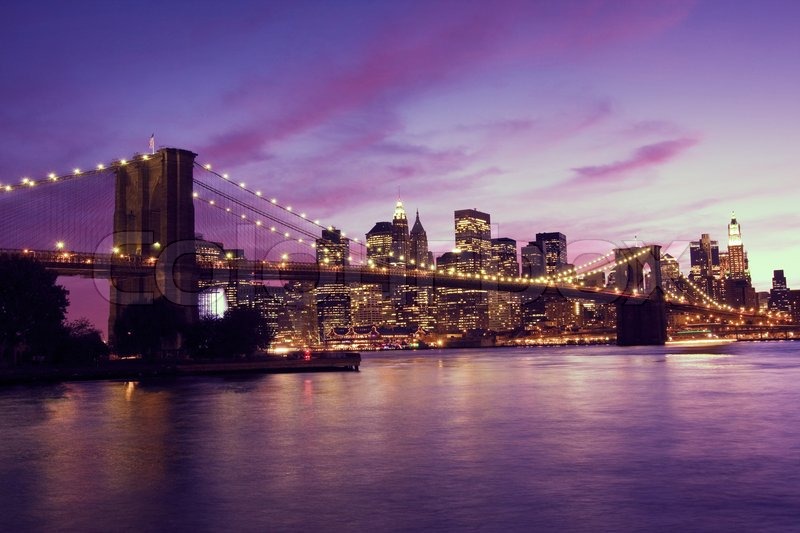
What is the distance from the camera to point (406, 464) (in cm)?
1897

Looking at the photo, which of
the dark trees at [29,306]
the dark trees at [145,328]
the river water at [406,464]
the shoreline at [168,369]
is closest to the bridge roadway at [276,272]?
the dark trees at [145,328]

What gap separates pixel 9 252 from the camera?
2468 inches

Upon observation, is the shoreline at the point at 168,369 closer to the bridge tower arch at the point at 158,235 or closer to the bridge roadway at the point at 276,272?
the bridge tower arch at the point at 158,235

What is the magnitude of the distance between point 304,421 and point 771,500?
17.1 metres

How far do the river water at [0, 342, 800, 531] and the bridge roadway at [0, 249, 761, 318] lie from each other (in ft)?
84.5

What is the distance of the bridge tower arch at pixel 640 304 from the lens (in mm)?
130500

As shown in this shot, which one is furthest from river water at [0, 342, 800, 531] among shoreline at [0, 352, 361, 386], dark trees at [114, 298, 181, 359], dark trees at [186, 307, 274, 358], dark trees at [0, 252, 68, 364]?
dark trees at [186, 307, 274, 358]

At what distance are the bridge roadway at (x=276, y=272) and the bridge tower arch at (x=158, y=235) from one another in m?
0.69

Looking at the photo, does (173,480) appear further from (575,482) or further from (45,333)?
(45,333)

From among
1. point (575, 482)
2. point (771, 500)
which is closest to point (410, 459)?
point (575, 482)

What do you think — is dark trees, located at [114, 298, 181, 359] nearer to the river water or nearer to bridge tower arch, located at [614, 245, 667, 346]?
the river water

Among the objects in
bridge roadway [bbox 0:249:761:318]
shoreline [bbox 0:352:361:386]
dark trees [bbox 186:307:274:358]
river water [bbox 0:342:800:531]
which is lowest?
river water [bbox 0:342:800:531]

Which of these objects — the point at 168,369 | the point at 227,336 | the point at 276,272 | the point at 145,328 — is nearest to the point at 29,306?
the point at 145,328

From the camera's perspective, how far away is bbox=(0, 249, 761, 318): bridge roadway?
62188 millimetres
